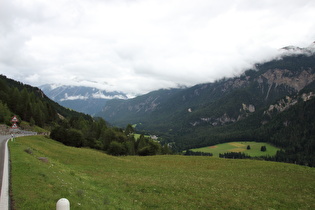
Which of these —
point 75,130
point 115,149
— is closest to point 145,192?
→ point 115,149

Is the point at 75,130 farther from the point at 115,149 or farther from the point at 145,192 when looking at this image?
the point at 145,192

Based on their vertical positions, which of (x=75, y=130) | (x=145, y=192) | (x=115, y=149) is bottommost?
(x=145, y=192)

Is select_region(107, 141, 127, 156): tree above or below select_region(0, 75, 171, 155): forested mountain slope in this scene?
below

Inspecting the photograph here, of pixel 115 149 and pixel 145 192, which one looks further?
pixel 115 149

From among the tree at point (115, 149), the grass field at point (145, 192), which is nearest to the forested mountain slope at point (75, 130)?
the tree at point (115, 149)

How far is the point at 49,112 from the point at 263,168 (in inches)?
4795

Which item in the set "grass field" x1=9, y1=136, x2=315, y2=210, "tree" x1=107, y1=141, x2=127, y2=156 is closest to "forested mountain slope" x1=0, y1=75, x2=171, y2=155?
"tree" x1=107, y1=141, x2=127, y2=156

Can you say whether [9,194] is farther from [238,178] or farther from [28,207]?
[238,178]

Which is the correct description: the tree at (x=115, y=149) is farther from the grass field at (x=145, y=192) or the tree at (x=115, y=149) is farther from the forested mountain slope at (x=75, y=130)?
the grass field at (x=145, y=192)

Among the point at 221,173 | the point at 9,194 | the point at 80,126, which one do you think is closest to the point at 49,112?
the point at 80,126

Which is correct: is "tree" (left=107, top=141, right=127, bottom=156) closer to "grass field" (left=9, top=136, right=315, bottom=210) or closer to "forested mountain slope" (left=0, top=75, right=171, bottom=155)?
"forested mountain slope" (left=0, top=75, right=171, bottom=155)

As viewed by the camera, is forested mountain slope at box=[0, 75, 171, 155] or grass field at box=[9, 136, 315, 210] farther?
forested mountain slope at box=[0, 75, 171, 155]

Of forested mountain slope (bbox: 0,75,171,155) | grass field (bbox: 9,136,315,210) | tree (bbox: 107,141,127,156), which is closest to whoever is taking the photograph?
grass field (bbox: 9,136,315,210)

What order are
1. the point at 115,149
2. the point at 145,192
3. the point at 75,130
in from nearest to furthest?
the point at 145,192 → the point at 75,130 → the point at 115,149
